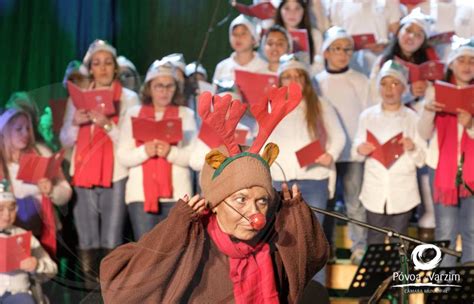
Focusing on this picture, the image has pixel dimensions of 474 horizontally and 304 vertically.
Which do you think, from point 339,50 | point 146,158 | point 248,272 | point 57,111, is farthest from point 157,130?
point 248,272

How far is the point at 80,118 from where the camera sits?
4074 millimetres

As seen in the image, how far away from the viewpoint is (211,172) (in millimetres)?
3148

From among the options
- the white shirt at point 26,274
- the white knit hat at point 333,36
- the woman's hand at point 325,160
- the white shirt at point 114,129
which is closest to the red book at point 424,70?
the white knit hat at point 333,36

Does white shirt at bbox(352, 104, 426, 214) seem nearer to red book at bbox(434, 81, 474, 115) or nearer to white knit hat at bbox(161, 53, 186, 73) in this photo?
red book at bbox(434, 81, 474, 115)

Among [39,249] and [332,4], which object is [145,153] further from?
[332,4]

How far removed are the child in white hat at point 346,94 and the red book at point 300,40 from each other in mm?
84

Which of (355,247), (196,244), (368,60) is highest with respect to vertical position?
(368,60)

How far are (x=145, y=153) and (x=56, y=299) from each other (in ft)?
3.56

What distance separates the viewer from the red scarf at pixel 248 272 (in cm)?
313

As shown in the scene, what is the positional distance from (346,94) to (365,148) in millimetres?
263

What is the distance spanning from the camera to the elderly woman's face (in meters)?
3.08

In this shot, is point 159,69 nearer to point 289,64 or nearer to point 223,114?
point 223,114

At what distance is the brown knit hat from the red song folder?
186cm

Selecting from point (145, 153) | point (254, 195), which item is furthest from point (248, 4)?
point (254, 195)
